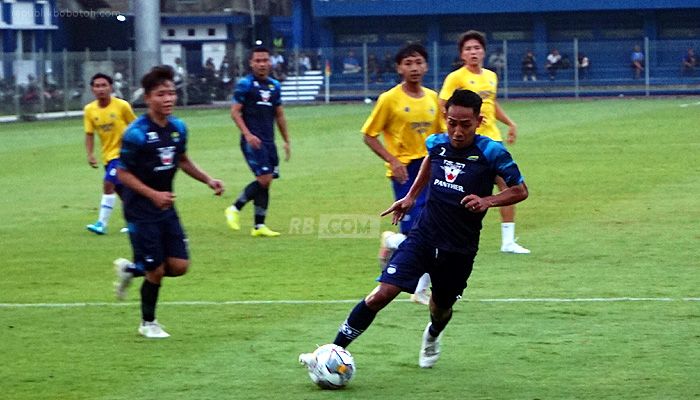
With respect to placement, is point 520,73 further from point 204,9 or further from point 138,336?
point 138,336

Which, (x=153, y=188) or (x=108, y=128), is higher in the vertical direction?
(x=108, y=128)

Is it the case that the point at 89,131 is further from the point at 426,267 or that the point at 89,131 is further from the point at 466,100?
the point at 466,100

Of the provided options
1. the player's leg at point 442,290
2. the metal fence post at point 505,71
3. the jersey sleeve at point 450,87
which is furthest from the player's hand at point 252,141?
the metal fence post at point 505,71

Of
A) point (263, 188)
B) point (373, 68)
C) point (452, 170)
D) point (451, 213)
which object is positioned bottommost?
point (263, 188)

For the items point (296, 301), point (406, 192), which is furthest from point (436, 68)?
point (296, 301)

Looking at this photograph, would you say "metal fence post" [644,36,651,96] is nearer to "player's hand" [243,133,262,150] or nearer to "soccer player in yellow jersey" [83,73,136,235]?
"soccer player in yellow jersey" [83,73,136,235]

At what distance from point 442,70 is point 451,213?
50441mm

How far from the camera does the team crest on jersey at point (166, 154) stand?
32.2 ft

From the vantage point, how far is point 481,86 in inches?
544

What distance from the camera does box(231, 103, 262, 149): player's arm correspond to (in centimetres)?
1566

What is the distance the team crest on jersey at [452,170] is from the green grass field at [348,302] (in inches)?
48.4

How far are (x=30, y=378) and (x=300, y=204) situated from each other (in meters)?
10.7

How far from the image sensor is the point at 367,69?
5819 centimetres

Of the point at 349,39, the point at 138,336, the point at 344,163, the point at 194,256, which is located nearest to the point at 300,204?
the point at 194,256
